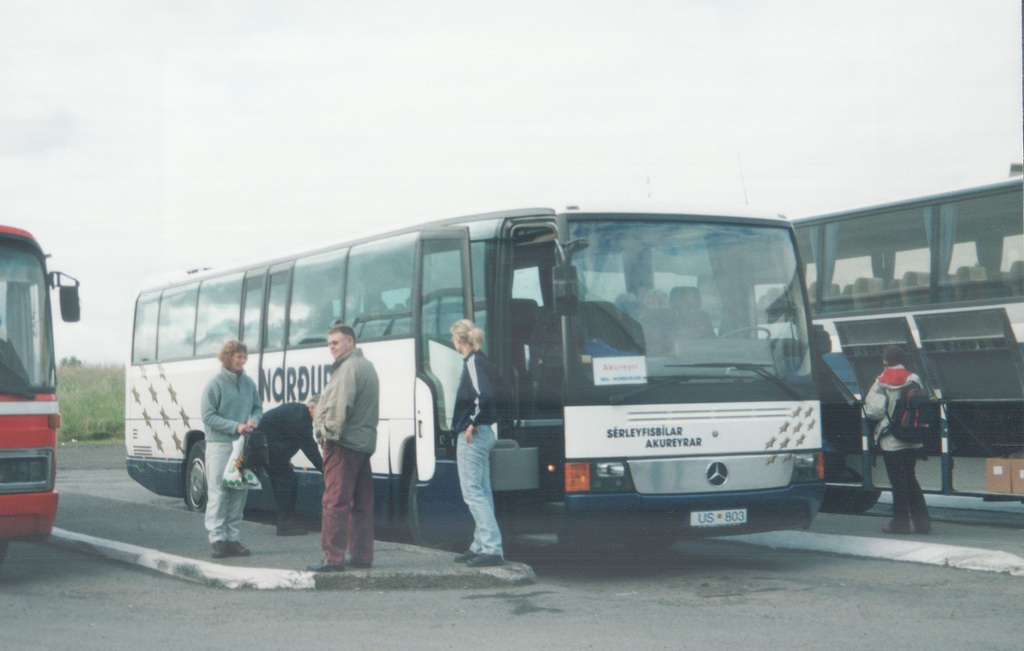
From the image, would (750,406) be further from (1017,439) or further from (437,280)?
(1017,439)

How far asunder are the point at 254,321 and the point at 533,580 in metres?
6.42

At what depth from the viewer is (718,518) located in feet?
34.2

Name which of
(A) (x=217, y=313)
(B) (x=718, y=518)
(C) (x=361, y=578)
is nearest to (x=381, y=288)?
(C) (x=361, y=578)

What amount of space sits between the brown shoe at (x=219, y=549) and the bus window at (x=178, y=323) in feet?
20.7

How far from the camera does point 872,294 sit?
16.5 meters

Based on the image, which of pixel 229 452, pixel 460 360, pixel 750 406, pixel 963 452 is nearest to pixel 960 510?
pixel 963 452

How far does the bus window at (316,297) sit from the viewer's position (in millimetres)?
13516

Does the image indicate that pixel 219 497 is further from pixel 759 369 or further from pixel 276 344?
pixel 759 369

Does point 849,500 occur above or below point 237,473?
below

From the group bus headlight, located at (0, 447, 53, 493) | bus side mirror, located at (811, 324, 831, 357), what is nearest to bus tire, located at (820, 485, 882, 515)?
bus side mirror, located at (811, 324, 831, 357)

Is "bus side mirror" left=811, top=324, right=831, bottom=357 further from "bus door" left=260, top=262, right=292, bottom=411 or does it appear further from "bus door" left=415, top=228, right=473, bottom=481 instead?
"bus door" left=260, top=262, right=292, bottom=411

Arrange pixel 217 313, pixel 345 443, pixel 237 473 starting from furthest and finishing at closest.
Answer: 1. pixel 217 313
2. pixel 237 473
3. pixel 345 443

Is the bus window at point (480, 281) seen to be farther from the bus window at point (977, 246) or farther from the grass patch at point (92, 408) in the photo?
the grass patch at point (92, 408)

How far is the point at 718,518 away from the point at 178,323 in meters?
9.58
